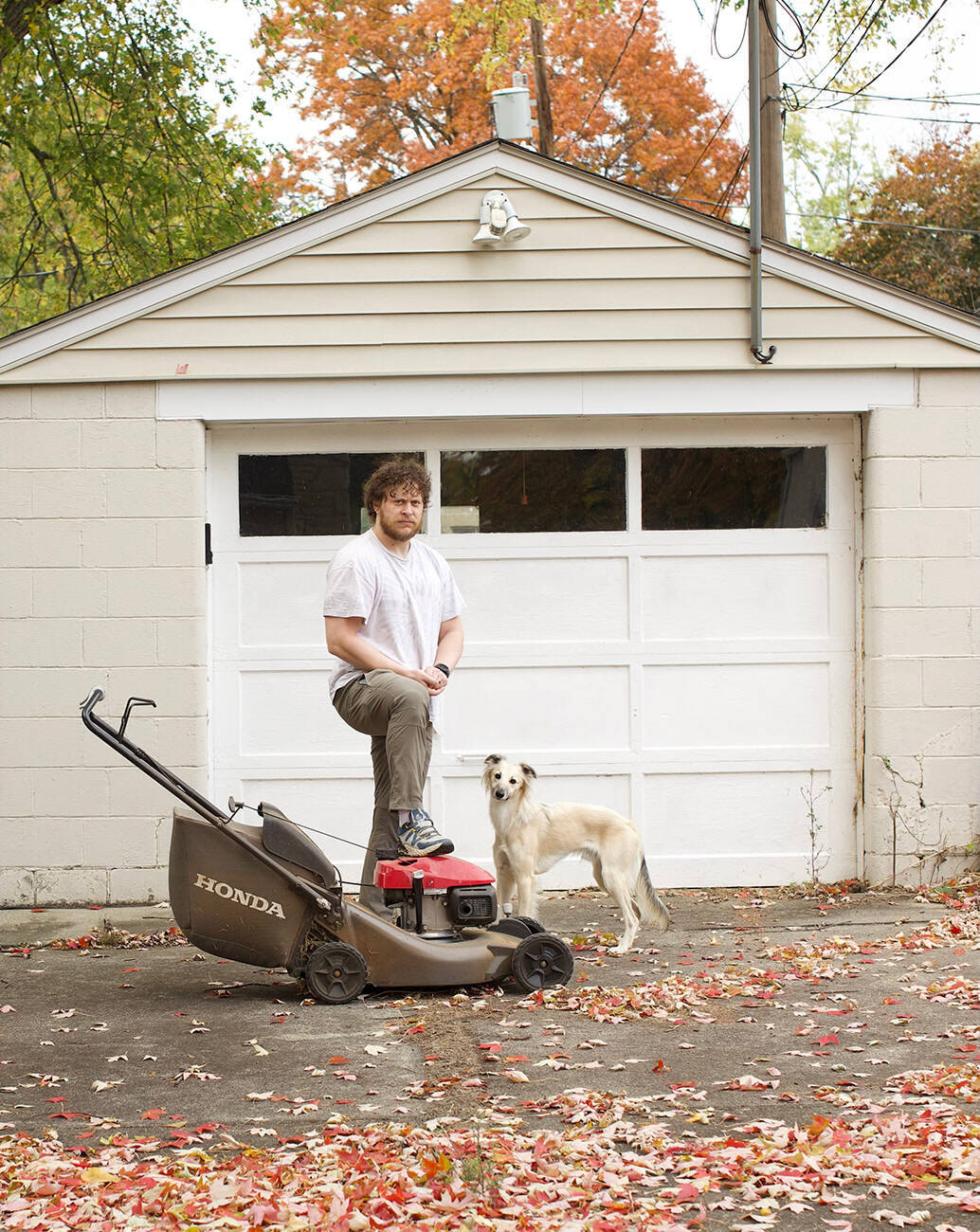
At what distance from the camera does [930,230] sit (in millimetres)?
22125

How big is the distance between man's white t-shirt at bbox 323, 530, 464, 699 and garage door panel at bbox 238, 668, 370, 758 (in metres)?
2.07

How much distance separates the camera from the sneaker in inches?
207

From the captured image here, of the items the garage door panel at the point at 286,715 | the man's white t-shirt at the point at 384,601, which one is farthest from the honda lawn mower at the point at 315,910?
the garage door panel at the point at 286,715

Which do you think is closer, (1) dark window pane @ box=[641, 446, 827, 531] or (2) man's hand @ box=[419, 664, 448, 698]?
(2) man's hand @ box=[419, 664, 448, 698]

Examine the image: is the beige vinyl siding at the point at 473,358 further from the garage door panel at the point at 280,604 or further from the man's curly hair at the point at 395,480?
the man's curly hair at the point at 395,480

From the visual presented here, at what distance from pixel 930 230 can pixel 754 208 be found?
15845 mm

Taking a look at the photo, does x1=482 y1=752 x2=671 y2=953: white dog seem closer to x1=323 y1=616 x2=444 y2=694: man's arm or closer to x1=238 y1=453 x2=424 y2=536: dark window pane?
x1=323 y1=616 x2=444 y2=694: man's arm

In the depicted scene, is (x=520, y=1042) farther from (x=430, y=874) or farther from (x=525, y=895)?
(x=525, y=895)

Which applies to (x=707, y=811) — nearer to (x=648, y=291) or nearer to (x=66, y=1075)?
(x=648, y=291)

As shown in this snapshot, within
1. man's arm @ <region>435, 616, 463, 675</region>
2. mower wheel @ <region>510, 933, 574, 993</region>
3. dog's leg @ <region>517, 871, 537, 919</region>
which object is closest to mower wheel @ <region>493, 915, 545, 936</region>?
mower wheel @ <region>510, 933, 574, 993</region>

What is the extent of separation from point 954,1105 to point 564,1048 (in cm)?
127

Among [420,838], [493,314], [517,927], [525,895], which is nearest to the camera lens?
[420,838]

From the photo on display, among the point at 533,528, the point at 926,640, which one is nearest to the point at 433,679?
the point at 533,528

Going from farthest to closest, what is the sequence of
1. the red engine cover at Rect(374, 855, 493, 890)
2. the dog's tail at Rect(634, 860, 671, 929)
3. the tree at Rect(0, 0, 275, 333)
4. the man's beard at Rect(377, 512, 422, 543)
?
the tree at Rect(0, 0, 275, 333) < the dog's tail at Rect(634, 860, 671, 929) < the man's beard at Rect(377, 512, 422, 543) < the red engine cover at Rect(374, 855, 493, 890)
